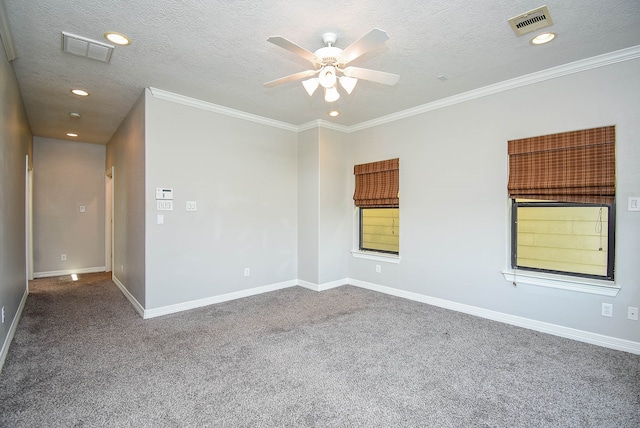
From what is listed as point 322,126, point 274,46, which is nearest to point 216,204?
point 322,126

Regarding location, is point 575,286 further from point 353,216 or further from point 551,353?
point 353,216

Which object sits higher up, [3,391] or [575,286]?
[575,286]

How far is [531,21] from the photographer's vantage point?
2.41 m

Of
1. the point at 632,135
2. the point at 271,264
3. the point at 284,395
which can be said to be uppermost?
the point at 632,135

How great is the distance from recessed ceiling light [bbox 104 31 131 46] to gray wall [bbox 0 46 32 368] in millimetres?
845

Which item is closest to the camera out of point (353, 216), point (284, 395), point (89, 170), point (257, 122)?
point (284, 395)

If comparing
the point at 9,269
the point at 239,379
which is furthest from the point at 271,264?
the point at 9,269

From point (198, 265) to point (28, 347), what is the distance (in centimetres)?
176

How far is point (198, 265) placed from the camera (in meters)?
4.22

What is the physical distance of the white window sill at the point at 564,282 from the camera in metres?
2.97

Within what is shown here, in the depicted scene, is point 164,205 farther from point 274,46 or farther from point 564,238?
point 564,238

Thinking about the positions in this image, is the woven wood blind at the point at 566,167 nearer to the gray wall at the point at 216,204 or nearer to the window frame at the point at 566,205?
the window frame at the point at 566,205

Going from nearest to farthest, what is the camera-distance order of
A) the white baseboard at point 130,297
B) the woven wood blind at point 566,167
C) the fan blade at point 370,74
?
1. the fan blade at point 370,74
2. the woven wood blind at point 566,167
3. the white baseboard at point 130,297

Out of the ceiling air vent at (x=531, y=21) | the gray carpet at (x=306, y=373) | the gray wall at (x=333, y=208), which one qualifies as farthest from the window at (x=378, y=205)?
the ceiling air vent at (x=531, y=21)
